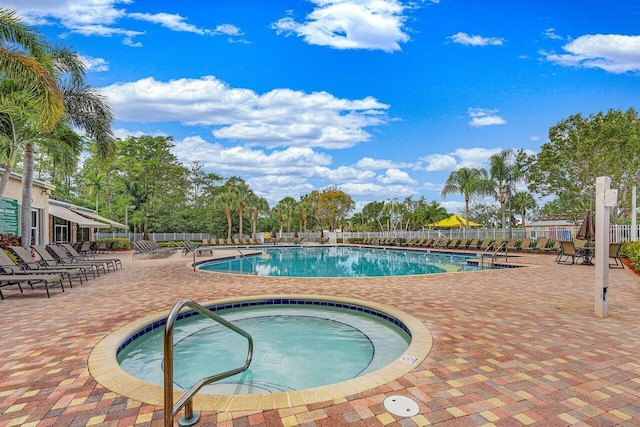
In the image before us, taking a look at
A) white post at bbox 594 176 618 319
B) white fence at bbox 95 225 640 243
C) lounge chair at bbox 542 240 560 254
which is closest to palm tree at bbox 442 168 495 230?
white fence at bbox 95 225 640 243

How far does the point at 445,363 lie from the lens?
327 cm

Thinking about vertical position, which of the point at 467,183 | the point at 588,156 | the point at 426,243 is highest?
the point at 588,156

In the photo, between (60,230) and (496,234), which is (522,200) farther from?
(60,230)

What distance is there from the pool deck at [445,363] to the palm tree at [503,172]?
824 inches

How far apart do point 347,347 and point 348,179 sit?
157 ft

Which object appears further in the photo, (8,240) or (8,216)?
Result: (8,216)

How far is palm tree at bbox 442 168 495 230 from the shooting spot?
30395 mm

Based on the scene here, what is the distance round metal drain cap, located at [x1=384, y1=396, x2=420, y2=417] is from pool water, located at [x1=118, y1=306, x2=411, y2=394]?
1.29 metres

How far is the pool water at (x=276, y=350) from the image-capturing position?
12.4ft

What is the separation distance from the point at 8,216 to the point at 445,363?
1738cm

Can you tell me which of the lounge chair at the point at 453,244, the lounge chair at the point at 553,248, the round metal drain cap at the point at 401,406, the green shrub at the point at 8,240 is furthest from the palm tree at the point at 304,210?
the round metal drain cap at the point at 401,406

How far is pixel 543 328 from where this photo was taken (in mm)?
4406

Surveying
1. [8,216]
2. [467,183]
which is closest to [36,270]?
[8,216]

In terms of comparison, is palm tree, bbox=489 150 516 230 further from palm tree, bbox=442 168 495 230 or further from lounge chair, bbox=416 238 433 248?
lounge chair, bbox=416 238 433 248
